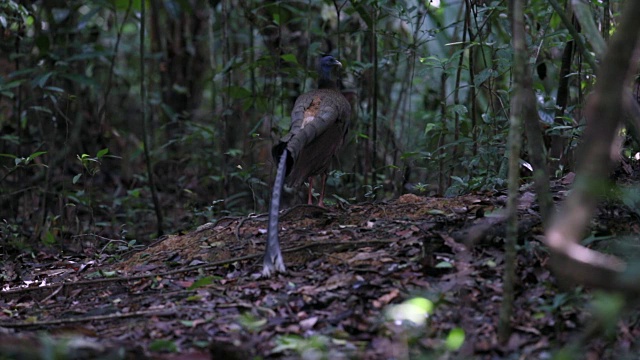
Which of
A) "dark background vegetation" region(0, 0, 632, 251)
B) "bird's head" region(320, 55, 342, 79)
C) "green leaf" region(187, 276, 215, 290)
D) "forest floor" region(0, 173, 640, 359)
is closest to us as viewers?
"forest floor" region(0, 173, 640, 359)

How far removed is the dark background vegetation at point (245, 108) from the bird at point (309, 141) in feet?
1.43

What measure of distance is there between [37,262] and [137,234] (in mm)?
1898

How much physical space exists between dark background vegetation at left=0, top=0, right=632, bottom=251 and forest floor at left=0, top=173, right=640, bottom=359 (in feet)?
4.03

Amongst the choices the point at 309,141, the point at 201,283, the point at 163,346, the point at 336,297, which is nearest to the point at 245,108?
the point at 309,141

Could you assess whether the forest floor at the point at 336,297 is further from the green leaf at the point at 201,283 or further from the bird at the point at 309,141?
the bird at the point at 309,141

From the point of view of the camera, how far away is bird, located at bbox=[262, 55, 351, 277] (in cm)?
425

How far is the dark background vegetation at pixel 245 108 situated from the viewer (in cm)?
650

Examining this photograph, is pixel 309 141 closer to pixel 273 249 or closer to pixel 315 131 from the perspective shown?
pixel 315 131

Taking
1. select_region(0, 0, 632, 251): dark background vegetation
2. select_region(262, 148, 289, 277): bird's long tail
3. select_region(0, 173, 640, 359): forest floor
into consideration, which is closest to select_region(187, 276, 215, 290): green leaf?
select_region(0, 173, 640, 359): forest floor

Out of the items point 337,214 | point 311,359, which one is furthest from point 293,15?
point 311,359

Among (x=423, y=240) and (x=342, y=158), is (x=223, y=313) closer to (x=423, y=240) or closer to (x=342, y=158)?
(x=423, y=240)

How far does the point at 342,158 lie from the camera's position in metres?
9.63

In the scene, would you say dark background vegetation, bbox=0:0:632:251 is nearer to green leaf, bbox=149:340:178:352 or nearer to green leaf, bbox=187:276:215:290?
green leaf, bbox=187:276:215:290

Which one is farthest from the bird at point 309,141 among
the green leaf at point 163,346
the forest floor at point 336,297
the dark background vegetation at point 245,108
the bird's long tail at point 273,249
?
the green leaf at point 163,346
